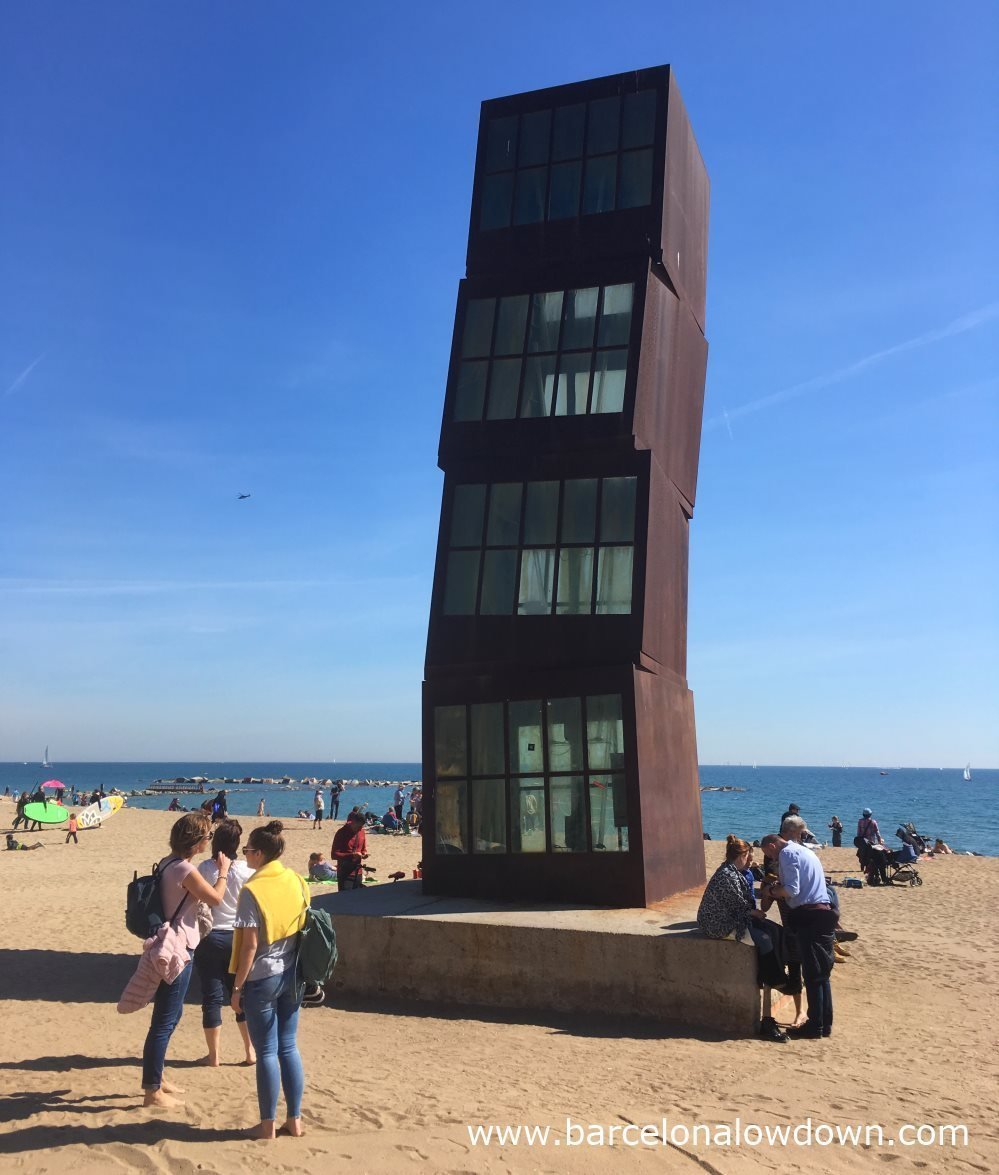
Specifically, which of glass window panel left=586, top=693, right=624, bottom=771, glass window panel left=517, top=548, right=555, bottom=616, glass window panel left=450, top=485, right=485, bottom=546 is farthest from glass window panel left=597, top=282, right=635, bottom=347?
glass window panel left=586, top=693, right=624, bottom=771

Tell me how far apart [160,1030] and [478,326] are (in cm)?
1044

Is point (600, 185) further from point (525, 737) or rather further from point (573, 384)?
point (525, 737)

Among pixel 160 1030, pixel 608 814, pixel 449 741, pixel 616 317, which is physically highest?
pixel 616 317

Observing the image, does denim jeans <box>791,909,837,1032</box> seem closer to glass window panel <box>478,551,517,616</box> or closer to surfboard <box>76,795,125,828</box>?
glass window panel <box>478,551,517,616</box>

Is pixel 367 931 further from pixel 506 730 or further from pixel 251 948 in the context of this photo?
pixel 251 948

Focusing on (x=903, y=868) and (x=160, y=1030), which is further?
(x=903, y=868)

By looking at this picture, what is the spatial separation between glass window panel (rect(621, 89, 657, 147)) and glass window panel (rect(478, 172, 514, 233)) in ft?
5.97

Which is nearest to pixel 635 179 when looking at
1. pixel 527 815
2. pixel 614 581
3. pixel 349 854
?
pixel 614 581

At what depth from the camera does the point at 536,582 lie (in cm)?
1270

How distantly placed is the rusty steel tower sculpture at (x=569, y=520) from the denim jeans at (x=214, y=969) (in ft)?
16.4

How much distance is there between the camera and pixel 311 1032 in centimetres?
867

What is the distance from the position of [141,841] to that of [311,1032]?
2625 cm

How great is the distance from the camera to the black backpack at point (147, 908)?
6.11 metres

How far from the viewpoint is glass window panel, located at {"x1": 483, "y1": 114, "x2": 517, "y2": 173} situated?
47.9ft
